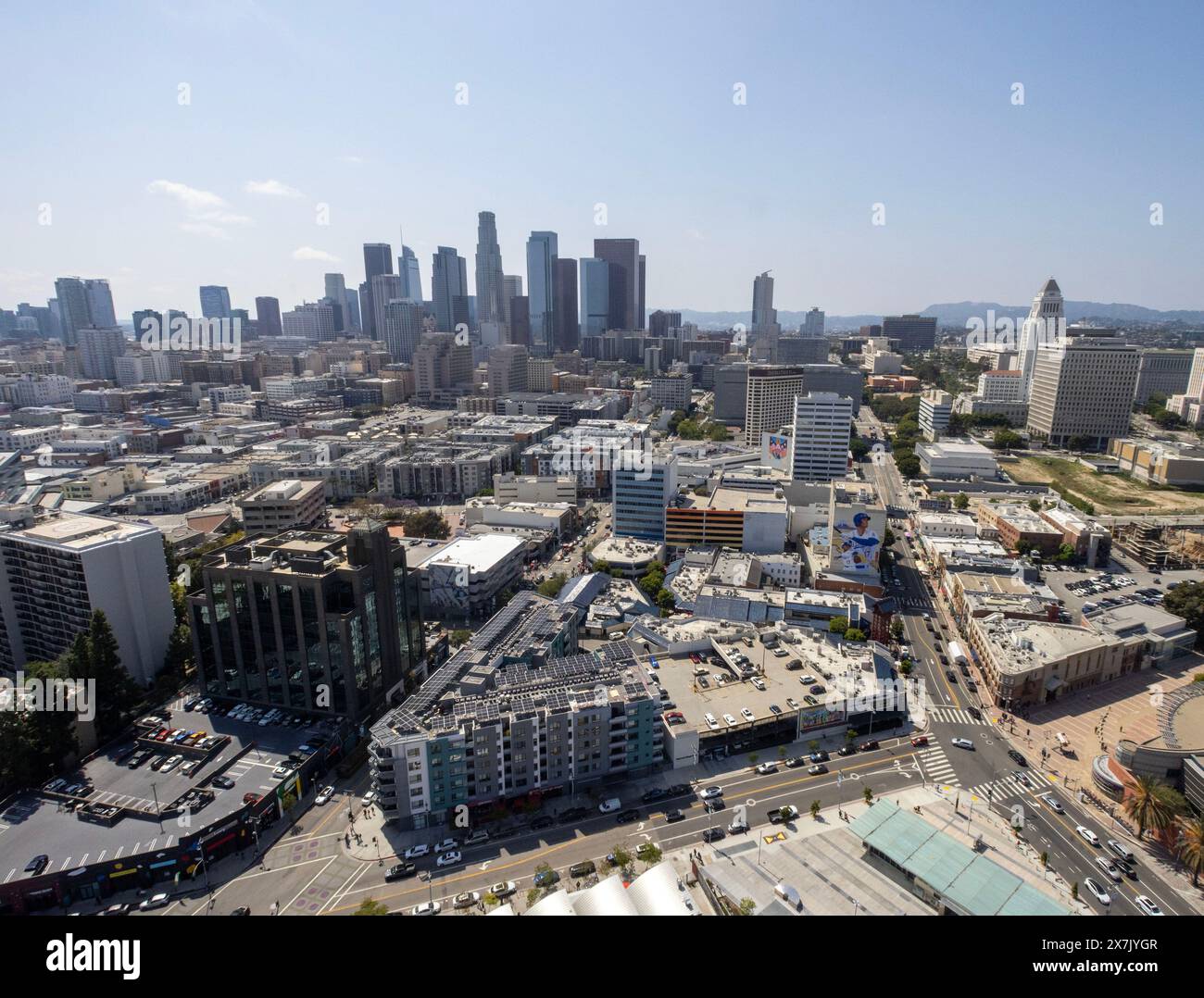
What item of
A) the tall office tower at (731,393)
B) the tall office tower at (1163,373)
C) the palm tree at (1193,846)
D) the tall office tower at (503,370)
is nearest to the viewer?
the palm tree at (1193,846)

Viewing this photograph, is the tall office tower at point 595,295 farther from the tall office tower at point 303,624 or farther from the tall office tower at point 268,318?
the tall office tower at point 303,624

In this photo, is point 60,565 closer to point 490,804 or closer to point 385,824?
point 385,824

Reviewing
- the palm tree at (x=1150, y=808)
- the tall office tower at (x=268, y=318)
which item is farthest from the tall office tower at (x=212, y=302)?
the palm tree at (x=1150, y=808)

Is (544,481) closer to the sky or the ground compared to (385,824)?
closer to the sky

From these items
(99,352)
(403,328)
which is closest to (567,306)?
(403,328)

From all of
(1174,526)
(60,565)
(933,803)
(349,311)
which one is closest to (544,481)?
(60,565)

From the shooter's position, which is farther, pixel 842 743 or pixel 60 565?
pixel 60 565
